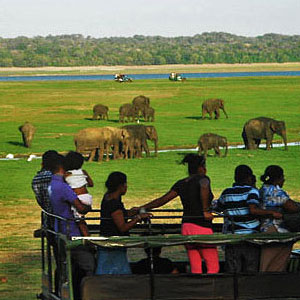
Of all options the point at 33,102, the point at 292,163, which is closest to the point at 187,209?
the point at 292,163

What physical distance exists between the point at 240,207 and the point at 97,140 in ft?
76.3

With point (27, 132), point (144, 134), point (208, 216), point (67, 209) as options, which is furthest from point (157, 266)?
point (27, 132)

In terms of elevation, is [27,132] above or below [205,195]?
below

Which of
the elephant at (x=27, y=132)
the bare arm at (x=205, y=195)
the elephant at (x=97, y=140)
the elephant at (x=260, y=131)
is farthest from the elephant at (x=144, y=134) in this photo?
the bare arm at (x=205, y=195)

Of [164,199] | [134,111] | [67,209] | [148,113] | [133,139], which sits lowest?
[148,113]

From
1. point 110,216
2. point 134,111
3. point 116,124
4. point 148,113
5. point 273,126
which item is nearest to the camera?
point 110,216

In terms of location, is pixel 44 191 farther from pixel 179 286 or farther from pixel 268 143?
pixel 268 143

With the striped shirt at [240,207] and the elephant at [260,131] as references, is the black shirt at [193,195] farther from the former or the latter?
the elephant at [260,131]

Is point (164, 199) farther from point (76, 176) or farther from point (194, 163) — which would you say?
point (76, 176)

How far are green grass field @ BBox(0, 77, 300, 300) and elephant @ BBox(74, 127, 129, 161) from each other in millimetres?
1080

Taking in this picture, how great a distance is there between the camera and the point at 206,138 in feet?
101

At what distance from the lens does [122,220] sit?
749 centimetres

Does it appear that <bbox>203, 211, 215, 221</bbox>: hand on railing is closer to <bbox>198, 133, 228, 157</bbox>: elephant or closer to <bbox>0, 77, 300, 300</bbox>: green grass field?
<bbox>0, 77, 300, 300</bbox>: green grass field

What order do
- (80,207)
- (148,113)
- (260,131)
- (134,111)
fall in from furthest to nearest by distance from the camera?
(148,113), (134,111), (260,131), (80,207)
